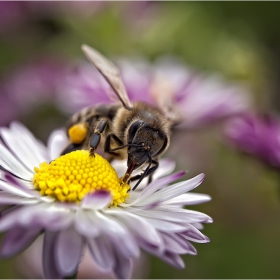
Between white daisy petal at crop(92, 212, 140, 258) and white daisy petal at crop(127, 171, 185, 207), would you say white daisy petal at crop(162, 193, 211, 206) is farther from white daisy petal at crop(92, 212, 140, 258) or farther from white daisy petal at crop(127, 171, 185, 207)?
white daisy petal at crop(92, 212, 140, 258)

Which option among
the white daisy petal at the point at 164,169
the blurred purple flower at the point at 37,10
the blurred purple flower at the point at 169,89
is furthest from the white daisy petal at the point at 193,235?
the blurred purple flower at the point at 37,10

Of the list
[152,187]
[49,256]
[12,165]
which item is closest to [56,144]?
[12,165]

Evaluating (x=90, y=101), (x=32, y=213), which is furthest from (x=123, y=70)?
(x=32, y=213)

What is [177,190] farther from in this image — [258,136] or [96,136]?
[258,136]

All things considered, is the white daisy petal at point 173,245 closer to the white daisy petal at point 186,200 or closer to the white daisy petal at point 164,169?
the white daisy petal at point 186,200

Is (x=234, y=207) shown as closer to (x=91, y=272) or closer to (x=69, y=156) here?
(x=91, y=272)

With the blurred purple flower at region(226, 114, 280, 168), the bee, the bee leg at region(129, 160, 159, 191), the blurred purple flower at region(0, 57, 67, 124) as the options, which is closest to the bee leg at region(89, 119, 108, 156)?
the bee
